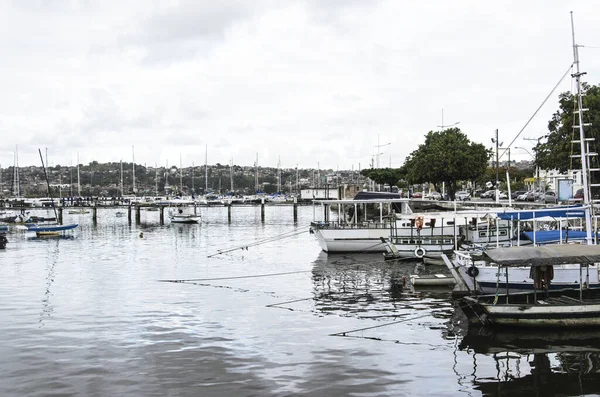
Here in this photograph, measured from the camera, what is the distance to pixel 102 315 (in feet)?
95.3

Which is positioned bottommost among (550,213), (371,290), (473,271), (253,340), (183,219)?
(371,290)

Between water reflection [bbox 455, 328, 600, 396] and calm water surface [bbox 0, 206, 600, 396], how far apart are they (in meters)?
0.06

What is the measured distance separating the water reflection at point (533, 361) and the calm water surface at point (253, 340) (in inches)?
2.5

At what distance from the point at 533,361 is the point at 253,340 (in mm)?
10217

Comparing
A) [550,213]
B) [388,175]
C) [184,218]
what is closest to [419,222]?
Answer: [550,213]

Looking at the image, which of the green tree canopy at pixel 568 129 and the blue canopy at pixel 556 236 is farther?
the green tree canopy at pixel 568 129

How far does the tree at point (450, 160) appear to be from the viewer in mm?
82062

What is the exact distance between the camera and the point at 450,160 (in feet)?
268

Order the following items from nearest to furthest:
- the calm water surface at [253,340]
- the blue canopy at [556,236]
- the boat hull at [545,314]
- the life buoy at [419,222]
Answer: the calm water surface at [253,340]
the boat hull at [545,314]
the blue canopy at [556,236]
the life buoy at [419,222]

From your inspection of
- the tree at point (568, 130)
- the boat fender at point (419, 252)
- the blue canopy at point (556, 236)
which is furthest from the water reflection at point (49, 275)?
the tree at point (568, 130)

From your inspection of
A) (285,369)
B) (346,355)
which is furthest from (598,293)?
(285,369)

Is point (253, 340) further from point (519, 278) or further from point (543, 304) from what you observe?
point (519, 278)

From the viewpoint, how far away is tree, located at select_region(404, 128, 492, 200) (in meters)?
82.1

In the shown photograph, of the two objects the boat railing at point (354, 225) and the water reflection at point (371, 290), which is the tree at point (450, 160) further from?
the water reflection at point (371, 290)
